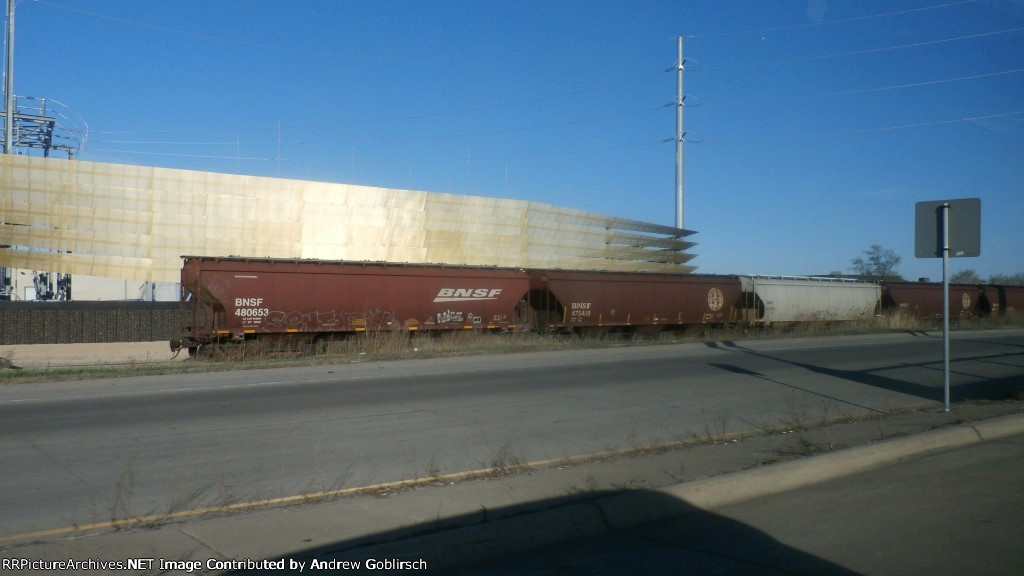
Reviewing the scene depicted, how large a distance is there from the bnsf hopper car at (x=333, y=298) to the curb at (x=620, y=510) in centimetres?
1968

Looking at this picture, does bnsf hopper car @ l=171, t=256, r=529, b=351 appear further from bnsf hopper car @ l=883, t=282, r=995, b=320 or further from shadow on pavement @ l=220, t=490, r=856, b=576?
bnsf hopper car @ l=883, t=282, r=995, b=320

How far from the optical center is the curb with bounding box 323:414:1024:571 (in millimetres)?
5801

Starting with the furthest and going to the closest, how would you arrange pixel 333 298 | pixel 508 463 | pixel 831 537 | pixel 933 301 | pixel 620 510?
pixel 933 301 → pixel 333 298 → pixel 508 463 → pixel 620 510 → pixel 831 537

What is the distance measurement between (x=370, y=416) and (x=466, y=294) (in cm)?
1712

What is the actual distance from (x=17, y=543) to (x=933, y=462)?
8.68 meters

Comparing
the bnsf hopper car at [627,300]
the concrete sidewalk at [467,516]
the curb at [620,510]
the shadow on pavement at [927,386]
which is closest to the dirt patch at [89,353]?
the bnsf hopper car at [627,300]

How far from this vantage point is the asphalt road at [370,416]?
8.16 metres

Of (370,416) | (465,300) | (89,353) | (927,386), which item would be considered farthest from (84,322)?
(927,386)

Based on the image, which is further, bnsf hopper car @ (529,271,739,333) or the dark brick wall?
the dark brick wall

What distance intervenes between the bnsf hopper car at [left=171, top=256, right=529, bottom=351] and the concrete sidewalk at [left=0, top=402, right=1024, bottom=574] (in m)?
18.2

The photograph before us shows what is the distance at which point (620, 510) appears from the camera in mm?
6762

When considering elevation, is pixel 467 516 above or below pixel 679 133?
below

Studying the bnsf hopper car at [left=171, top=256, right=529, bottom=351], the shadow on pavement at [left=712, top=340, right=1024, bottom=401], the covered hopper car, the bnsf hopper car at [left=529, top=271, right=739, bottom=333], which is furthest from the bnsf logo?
the covered hopper car

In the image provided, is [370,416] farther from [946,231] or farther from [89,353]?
[89,353]
